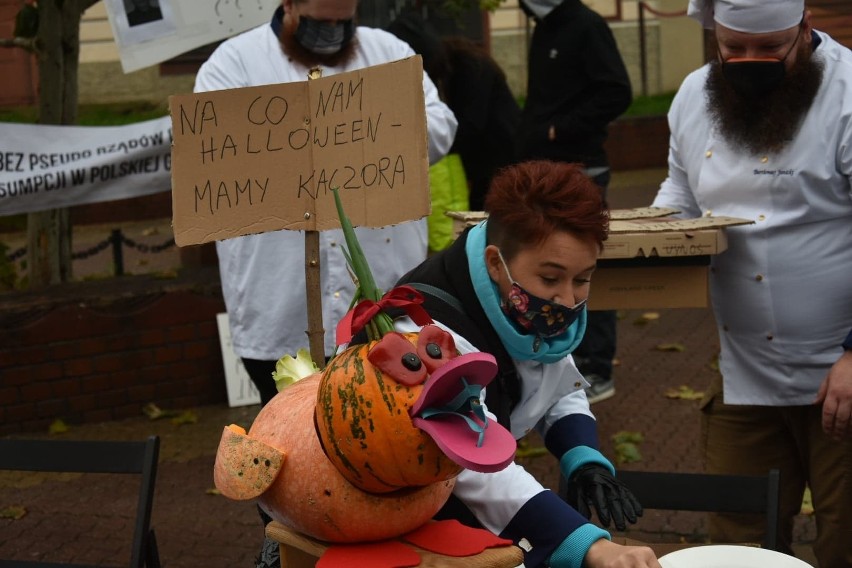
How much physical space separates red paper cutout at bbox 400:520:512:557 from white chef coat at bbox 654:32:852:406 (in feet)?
5.23

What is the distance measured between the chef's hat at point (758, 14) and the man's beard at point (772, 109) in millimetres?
102

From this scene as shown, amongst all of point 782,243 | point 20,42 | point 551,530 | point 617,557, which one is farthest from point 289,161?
point 20,42

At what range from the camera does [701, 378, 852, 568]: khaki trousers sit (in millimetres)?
3459

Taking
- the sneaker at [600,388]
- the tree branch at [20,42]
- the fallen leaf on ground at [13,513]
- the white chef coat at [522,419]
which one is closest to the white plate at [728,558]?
the white chef coat at [522,419]

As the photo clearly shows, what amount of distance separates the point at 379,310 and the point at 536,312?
50cm

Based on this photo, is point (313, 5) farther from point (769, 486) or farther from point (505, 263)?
point (769, 486)

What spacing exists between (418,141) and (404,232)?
161 cm

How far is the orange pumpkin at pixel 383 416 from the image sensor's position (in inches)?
75.3

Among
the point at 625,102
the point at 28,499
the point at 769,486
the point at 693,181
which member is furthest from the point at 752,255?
the point at 28,499

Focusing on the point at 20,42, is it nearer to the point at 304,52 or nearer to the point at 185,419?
the point at 185,419

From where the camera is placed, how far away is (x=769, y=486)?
3.15 m

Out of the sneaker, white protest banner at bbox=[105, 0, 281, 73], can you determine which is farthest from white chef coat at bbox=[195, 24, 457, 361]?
the sneaker

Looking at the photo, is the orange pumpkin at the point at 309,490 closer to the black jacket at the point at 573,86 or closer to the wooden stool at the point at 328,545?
the wooden stool at the point at 328,545

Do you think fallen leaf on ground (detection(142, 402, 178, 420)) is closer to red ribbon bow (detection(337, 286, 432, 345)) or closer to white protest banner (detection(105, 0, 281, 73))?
white protest banner (detection(105, 0, 281, 73))
